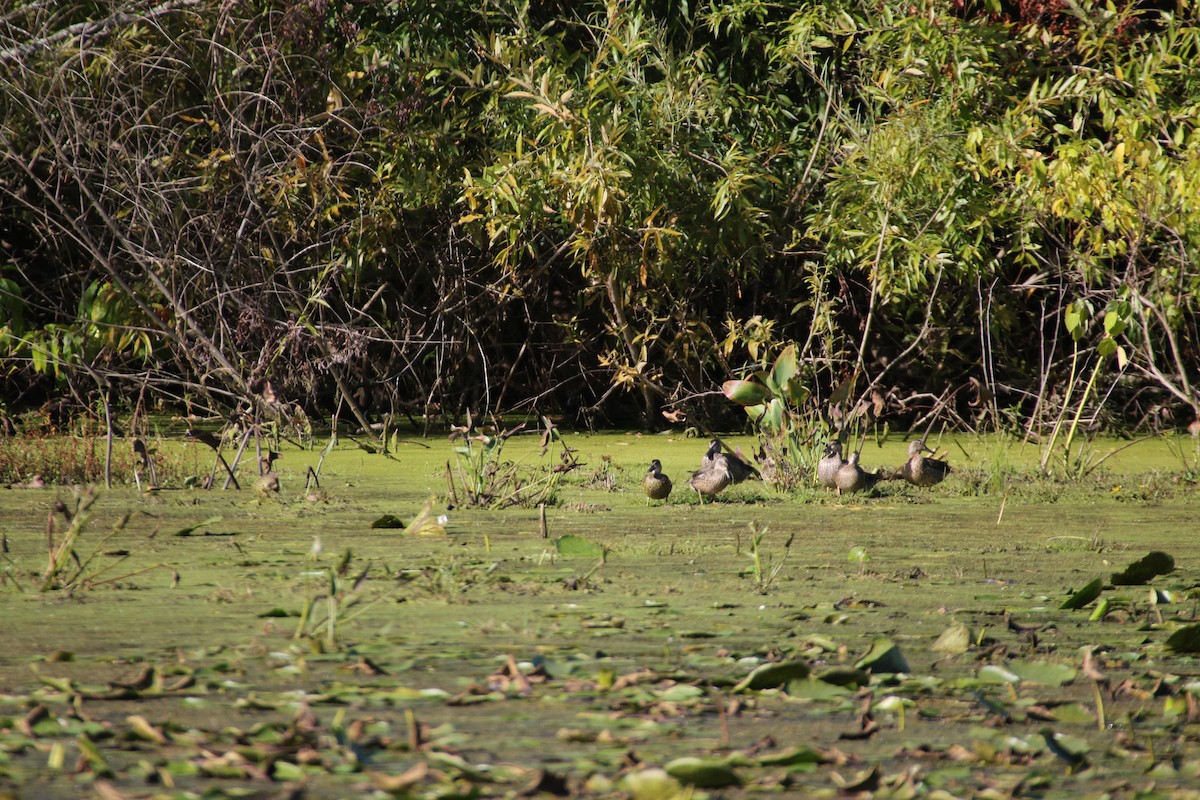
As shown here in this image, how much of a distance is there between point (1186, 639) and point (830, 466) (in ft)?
8.50

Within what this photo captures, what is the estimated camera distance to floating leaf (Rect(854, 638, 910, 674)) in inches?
94.4

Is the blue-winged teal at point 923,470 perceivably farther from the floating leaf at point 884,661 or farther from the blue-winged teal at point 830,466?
the floating leaf at point 884,661

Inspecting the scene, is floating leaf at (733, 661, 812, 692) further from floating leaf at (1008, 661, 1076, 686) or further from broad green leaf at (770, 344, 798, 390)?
broad green leaf at (770, 344, 798, 390)

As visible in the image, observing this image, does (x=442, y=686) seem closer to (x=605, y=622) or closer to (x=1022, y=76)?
(x=605, y=622)

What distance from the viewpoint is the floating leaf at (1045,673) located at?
2375mm

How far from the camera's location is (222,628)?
109 inches

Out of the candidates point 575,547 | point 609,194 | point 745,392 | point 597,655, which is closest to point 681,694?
point 597,655

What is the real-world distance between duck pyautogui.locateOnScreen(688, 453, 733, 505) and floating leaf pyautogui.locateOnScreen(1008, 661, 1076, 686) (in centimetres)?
244

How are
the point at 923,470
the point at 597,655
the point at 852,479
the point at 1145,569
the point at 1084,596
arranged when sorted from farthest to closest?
the point at 923,470
the point at 852,479
the point at 1145,569
the point at 1084,596
the point at 597,655

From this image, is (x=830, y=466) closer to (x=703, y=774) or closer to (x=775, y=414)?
(x=775, y=414)

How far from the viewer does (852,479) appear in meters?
5.08

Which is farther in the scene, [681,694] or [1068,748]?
[681,694]

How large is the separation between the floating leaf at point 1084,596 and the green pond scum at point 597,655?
19 millimetres

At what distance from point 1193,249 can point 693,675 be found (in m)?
4.56
